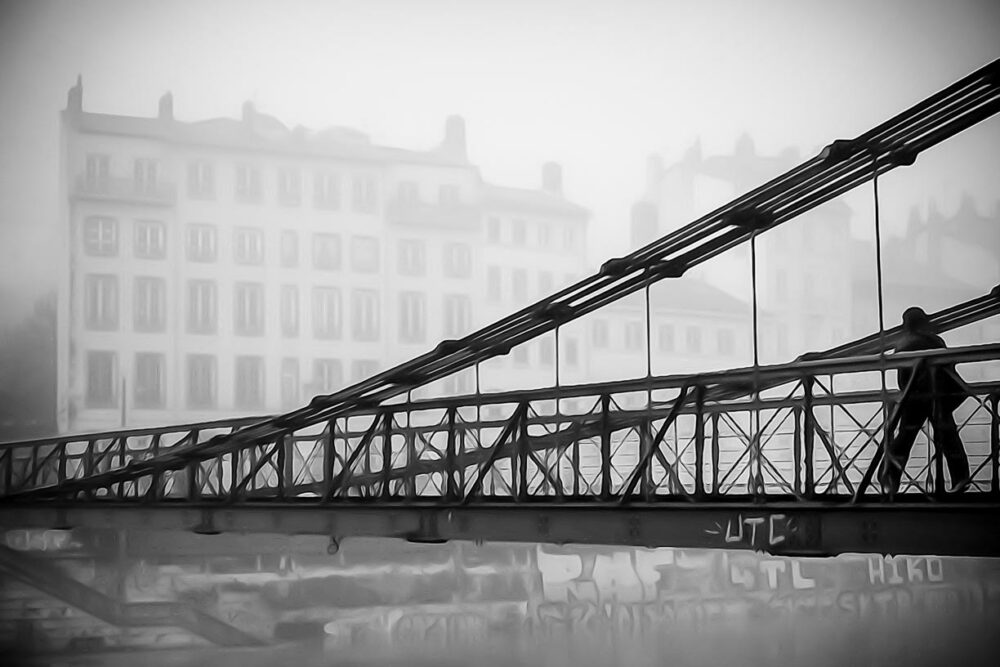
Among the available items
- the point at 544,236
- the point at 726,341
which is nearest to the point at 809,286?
the point at 726,341

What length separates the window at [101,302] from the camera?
103 ft

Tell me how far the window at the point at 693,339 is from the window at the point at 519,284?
12.5ft

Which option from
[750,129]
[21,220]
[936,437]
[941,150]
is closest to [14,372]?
[21,220]

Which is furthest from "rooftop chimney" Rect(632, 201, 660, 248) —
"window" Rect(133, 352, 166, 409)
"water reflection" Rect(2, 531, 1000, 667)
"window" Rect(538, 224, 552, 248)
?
"window" Rect(133, 352, 166, 409)

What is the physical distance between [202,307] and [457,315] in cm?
567

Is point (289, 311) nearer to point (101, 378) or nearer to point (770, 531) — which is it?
point (101, 378)

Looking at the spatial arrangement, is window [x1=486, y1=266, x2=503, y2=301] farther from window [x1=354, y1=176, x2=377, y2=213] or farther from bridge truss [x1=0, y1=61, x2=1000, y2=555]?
bridge truss [x1=0, y1=61, x2=1000, y2=555]

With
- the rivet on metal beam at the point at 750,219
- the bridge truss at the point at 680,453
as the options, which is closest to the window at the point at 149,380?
the bridge truss at the point at 680,453

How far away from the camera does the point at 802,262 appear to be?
110 ft

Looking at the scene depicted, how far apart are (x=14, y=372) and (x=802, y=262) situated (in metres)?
18.2

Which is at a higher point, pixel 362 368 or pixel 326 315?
pixel 326 315

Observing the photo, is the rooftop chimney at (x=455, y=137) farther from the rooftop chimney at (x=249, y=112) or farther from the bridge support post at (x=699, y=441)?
the bridge support post at (x=699, y=441)

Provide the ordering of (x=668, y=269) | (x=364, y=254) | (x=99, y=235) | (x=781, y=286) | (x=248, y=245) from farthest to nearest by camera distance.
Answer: (x=781, y=286)
(x=248, y=245)
(x=364, y=254)
(x=99, y=235)
(x=668, y=269)

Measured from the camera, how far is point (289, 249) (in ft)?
106
